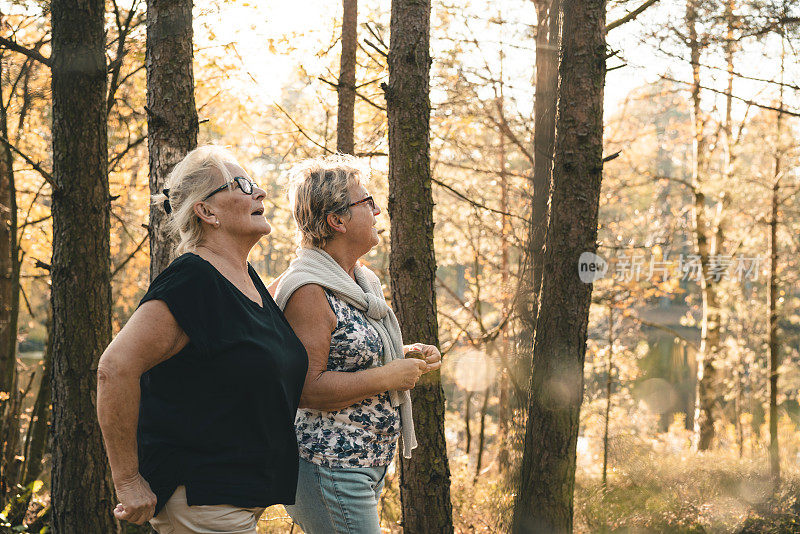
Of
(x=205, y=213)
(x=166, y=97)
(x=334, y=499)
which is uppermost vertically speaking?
(x=166, y=97)

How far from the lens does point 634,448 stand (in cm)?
1054

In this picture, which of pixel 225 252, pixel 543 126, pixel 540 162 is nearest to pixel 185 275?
pixel 225 252

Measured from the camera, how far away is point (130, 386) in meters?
1.62

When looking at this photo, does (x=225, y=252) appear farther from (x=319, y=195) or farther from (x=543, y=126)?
(x=543, y=126)

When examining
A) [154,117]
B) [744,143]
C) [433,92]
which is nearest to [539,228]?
[433,92]

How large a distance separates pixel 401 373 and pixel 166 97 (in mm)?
2121

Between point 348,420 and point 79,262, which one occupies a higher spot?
point 79,262

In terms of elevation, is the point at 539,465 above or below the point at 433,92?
below

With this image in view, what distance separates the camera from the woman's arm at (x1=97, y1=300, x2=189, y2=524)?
5.26 feet

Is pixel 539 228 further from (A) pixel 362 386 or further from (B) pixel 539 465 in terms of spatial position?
(A) pixel 362 386

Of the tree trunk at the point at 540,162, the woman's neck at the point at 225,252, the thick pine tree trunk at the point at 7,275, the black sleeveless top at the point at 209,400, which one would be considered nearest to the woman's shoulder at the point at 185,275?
the black sleeveless top at the point at 209,400

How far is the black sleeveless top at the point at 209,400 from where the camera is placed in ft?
5.57

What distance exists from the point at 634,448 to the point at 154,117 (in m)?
9.41

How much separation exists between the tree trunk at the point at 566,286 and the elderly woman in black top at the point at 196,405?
2.75 metres
